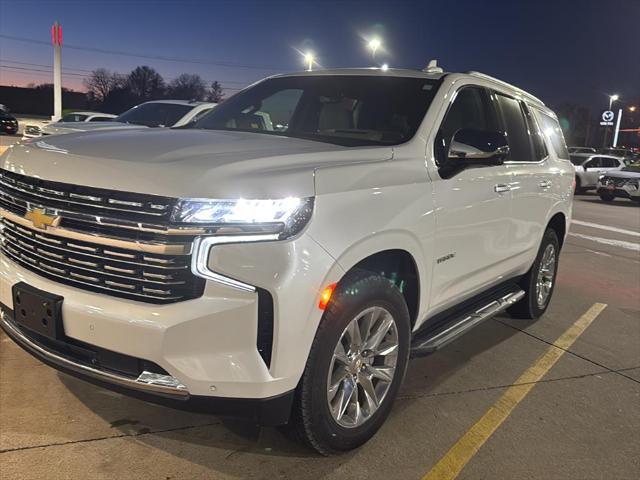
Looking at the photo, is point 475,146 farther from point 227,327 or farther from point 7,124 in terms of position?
point 7,124

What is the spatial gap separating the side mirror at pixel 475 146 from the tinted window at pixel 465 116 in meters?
0.08

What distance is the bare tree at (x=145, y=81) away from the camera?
234ft

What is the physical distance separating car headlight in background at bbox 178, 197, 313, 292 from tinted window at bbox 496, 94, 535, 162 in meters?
2.73

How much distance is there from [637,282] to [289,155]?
6526 millimetres

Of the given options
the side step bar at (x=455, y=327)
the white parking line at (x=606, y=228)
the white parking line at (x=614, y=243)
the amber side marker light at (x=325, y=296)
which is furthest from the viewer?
the white parking line at (x=606, y=228)

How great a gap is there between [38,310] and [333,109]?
7.93ft

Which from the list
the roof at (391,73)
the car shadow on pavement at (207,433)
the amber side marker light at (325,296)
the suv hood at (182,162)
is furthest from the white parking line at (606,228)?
the amber side marker light at (325,296)

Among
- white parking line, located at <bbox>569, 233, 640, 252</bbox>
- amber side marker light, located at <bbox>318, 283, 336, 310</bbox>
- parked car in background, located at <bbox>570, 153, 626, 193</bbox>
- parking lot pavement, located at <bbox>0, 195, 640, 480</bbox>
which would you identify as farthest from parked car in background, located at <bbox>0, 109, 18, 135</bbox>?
amber side marker light, located at <bbox>318, 283, 336, 310</bbox>

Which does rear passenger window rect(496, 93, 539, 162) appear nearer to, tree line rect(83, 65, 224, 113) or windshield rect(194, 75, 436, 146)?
windshield rect(194, 75, 436, 146)

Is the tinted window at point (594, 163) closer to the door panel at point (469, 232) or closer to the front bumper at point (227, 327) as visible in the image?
the door panel at point (469, 232)

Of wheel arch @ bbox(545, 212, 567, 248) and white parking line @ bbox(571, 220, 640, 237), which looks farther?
white parking line @ bbox(571, 220, 640, 237)

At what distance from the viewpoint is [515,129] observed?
486cm

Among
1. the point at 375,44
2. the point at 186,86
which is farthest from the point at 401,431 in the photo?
the point at 186,86

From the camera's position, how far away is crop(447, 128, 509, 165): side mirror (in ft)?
11.3
